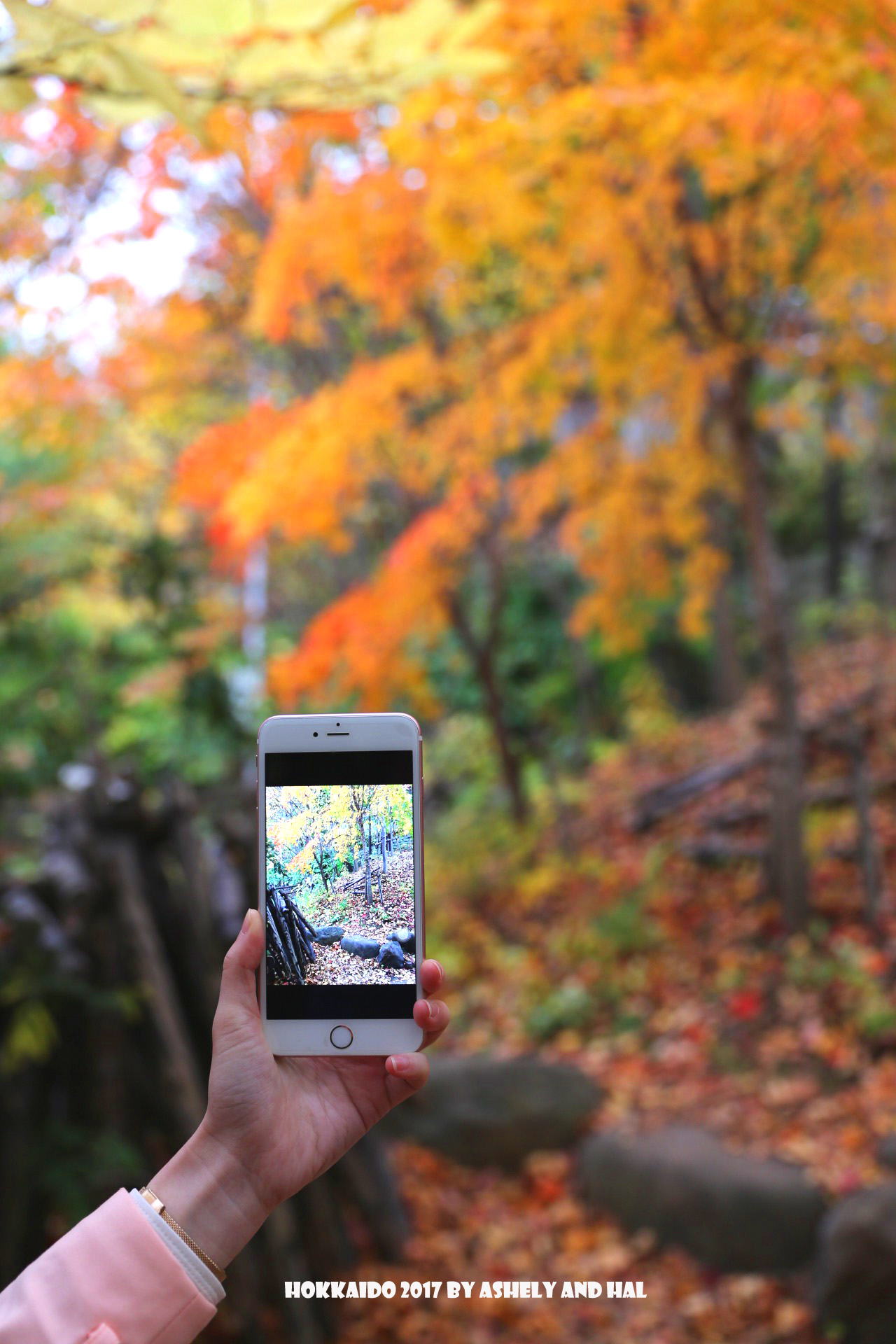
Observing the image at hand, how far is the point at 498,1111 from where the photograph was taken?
509cm

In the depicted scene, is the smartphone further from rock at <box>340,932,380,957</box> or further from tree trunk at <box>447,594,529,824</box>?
tree trunk at <box>447,594,529,824</box>

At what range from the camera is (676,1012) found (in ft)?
18.9

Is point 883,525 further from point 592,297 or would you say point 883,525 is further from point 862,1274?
point 862,1274

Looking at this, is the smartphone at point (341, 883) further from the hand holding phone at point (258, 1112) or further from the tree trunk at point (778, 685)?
the tree trunk at point (778, 685)

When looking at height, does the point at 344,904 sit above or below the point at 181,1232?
above

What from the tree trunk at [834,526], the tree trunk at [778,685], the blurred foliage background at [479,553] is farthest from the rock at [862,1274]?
the tree trunk at [834,526]

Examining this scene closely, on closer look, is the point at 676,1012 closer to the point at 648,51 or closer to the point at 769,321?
the point at 769,321

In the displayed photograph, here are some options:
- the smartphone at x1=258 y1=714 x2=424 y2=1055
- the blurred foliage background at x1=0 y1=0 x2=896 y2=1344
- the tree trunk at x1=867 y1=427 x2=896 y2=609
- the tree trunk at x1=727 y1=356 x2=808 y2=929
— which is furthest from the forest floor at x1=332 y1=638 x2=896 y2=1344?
the smartphone at x1=258 y1=714 x2=424 y2=1055

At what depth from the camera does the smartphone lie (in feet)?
4.17

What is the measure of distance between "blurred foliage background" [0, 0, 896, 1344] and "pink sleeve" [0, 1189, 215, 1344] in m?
1.46

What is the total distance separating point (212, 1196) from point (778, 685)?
17.0ft

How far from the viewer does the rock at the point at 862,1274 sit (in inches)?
130

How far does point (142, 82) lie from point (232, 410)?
35.9ft

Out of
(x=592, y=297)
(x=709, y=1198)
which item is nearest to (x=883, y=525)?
(x=592, y=297)
